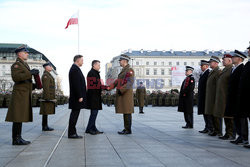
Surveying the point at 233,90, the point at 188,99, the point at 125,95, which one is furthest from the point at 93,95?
the point at 233,90

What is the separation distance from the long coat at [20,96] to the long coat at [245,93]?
14.7 ft

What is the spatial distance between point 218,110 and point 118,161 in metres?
3.74

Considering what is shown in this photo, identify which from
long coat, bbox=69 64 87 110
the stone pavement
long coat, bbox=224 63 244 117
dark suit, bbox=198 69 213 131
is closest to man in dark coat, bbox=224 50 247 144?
long coat, bbox=224 63 244 117

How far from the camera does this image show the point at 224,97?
24.7 ft

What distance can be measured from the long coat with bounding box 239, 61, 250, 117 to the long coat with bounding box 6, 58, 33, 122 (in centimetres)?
447

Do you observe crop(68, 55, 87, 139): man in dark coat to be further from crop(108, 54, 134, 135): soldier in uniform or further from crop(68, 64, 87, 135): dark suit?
crop(108, 54, 134, 135): soldier in uniform

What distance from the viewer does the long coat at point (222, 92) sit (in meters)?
7.46

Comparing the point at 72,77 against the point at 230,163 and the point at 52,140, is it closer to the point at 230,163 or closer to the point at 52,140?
the point at 52,140

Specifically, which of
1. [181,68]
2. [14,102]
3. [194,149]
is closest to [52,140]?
[14,102]

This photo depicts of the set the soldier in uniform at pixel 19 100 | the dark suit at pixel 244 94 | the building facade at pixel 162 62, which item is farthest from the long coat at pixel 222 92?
the building facade at pixel 162 62

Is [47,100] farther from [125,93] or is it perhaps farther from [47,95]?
[125,93]

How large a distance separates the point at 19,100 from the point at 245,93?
472 cm

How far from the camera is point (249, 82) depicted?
20.4 feet

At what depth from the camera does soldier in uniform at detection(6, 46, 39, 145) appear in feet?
21.0
